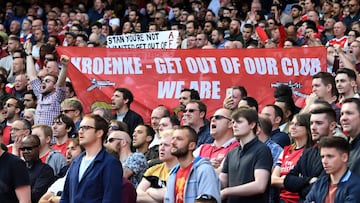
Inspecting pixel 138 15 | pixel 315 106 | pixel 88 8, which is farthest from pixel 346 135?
pixel 88 8

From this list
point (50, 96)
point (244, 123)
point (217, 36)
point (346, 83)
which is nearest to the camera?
point (244, 123)

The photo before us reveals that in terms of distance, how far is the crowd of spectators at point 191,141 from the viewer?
948 centimetres

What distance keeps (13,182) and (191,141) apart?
1689 mm

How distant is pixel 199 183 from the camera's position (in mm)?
9570

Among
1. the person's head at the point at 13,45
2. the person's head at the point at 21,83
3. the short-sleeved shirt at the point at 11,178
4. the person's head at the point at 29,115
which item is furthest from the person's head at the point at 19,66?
the short-sleeved shirt at the point at 11,178

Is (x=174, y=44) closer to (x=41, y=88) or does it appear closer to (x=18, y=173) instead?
(x=41, y=88)

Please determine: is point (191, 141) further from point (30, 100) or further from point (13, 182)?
point (30, 100)

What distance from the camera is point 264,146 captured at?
9.94 metres

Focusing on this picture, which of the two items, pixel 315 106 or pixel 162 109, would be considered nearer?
pixel 315 106

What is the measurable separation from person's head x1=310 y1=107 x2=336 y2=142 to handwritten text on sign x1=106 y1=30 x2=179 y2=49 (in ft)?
21.3

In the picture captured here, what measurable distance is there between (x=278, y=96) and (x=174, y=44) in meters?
3.29

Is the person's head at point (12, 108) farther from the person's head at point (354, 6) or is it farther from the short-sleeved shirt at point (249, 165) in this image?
the person's head at point (354, 6)

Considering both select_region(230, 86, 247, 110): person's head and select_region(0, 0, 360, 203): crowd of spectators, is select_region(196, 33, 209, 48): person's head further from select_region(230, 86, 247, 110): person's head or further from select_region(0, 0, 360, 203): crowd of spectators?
select_region(230, 86, 247, 110): person's head

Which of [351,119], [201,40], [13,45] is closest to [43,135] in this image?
[351,119]
